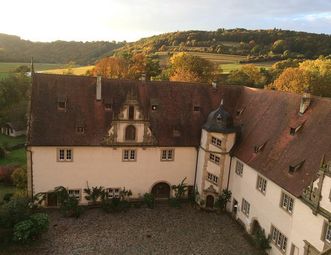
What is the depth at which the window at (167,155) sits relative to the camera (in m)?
36.6

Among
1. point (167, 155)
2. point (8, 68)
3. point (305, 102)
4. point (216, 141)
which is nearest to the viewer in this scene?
point (305, 102)

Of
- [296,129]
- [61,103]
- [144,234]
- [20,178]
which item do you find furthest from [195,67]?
[144,234]

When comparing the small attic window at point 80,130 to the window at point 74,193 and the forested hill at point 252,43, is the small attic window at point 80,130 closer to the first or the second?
the window at point 74,193

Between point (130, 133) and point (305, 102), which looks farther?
point (130, 133)

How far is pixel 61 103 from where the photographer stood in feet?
115

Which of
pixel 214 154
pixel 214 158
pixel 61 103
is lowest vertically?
pixel 214 158

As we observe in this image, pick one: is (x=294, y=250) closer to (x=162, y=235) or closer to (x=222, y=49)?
(x=162, y=235)

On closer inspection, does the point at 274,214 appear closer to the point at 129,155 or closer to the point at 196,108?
the point at 129,155

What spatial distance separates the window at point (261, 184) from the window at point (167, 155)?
9930mm

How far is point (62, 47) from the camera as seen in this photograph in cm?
13150

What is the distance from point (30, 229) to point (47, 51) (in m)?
107

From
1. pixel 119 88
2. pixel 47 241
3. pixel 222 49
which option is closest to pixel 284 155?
pixel 119 88

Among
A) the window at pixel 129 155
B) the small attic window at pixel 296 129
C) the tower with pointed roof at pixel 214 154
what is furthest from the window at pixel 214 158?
the small attic window at pixel 296 129

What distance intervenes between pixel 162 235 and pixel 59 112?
50.2ft
